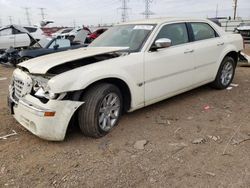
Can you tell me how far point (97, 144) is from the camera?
3.66 metres

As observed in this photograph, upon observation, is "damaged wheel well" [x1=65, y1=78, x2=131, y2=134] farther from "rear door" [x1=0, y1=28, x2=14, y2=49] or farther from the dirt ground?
"rear door" [x1=0, y1=28, x2=14, y2=49]

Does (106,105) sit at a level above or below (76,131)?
above

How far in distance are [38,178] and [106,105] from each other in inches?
52.3

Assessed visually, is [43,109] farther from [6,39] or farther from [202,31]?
[6,39]

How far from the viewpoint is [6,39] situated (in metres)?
12.9

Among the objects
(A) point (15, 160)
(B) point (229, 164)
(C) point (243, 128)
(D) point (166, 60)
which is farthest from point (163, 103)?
(A) point (15, 160)

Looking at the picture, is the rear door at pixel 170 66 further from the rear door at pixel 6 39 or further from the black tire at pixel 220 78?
the rear door at pixel 6 39

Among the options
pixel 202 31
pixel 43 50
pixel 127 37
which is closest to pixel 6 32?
pixel 43 50

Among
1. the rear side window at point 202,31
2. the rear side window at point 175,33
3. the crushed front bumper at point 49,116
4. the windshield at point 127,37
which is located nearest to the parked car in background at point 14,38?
the windshield at point 127,37

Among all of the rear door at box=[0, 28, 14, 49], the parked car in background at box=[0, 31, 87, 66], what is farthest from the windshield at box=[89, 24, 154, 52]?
the rear door at box=[0, 28, 14, 49]

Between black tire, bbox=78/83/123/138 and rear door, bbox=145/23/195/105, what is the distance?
33.6 inches

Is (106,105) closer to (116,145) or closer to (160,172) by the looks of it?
(116,145)

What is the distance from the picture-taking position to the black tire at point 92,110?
358cm

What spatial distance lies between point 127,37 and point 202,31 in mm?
1732
